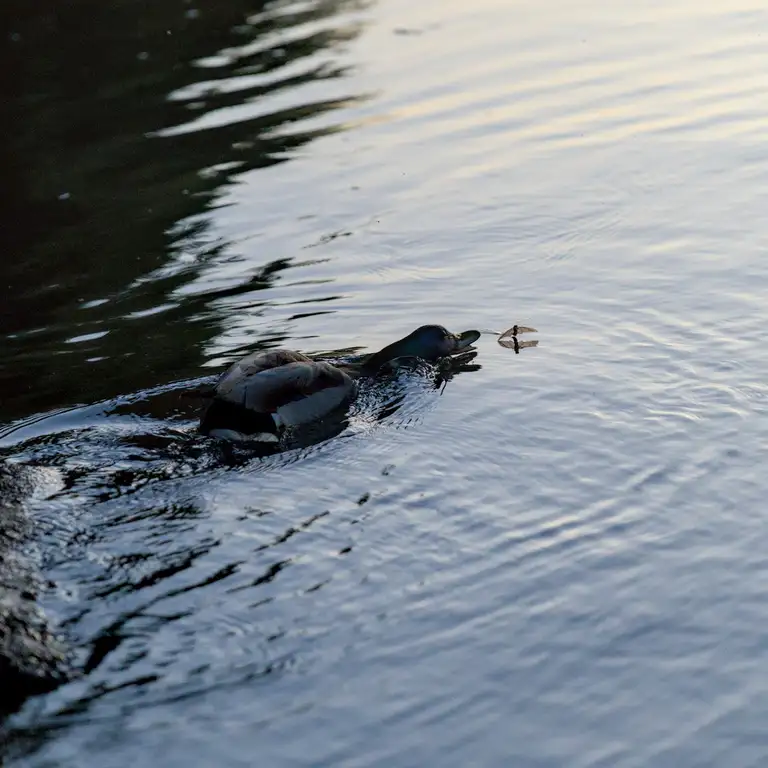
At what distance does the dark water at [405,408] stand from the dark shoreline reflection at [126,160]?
5 cm

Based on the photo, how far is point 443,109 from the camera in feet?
44.0

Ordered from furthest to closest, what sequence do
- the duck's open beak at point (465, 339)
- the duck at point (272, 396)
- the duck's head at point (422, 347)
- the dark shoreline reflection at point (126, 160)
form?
the dark shoreline reflection at point (126, 160), the duck's open beak at point (465, 339), the duck's head at point (422, 347), the duck at point (272, 396)

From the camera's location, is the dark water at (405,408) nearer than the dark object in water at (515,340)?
Yes

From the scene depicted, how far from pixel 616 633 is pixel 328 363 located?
2.92m

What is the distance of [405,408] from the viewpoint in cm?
746

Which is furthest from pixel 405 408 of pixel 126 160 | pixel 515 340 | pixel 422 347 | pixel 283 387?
pixel 126 160

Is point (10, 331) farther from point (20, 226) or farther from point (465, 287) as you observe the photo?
point (465, 287)

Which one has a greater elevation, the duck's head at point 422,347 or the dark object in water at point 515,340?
the duck's head at point 422,347

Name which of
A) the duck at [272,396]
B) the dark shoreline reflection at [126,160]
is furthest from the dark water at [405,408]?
the duck at [272,396]

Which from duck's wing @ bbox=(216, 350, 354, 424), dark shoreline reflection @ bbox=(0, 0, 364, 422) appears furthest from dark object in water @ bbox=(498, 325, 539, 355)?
dark shoreline reflection @ bbox=(0, 0, 364, 422)

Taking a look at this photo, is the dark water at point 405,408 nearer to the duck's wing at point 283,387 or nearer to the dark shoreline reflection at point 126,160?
the dark shoreline reflection at point 126,160

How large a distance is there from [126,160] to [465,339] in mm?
5633

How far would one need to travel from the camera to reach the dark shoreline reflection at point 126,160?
28.1ft

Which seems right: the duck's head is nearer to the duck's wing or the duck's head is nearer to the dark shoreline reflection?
the duck's wing
